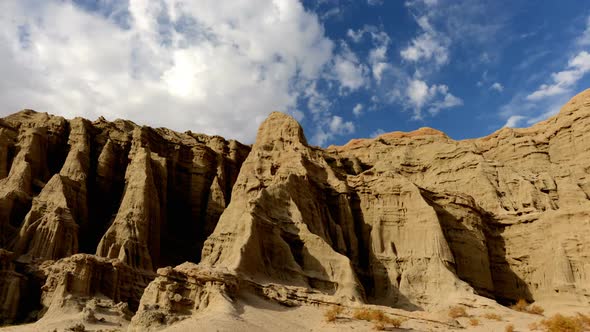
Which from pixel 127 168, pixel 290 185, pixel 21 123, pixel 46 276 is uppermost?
pixel 21 123

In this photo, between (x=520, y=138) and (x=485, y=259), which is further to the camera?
(x=520, y=138)

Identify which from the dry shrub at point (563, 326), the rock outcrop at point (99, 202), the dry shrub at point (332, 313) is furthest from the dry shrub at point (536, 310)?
the rock outcrop at point (99, 202)

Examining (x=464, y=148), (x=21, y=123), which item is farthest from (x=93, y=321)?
(x=464, y=148)

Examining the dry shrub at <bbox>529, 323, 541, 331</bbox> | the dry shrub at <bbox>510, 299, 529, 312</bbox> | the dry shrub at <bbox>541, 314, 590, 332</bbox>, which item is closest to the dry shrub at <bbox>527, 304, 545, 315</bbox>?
the dry shrub at <bbox>510, 299, 529, 312</bbox>

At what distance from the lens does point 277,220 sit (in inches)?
1470

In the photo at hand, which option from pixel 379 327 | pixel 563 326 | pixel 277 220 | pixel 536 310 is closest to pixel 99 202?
pixel 277 220

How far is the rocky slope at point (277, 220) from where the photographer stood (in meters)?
34.0

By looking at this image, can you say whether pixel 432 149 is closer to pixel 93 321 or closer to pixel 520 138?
pixel 520 138

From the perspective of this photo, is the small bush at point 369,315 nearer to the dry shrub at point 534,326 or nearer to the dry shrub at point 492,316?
the dry shrub at point 492,316

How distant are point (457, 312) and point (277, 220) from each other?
1224 centimetres

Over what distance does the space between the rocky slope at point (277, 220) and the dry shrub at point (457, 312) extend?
191cm

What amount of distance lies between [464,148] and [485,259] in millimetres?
14500

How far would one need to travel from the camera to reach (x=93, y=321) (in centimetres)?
3080

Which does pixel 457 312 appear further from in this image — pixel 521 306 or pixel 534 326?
pixel 521 306
